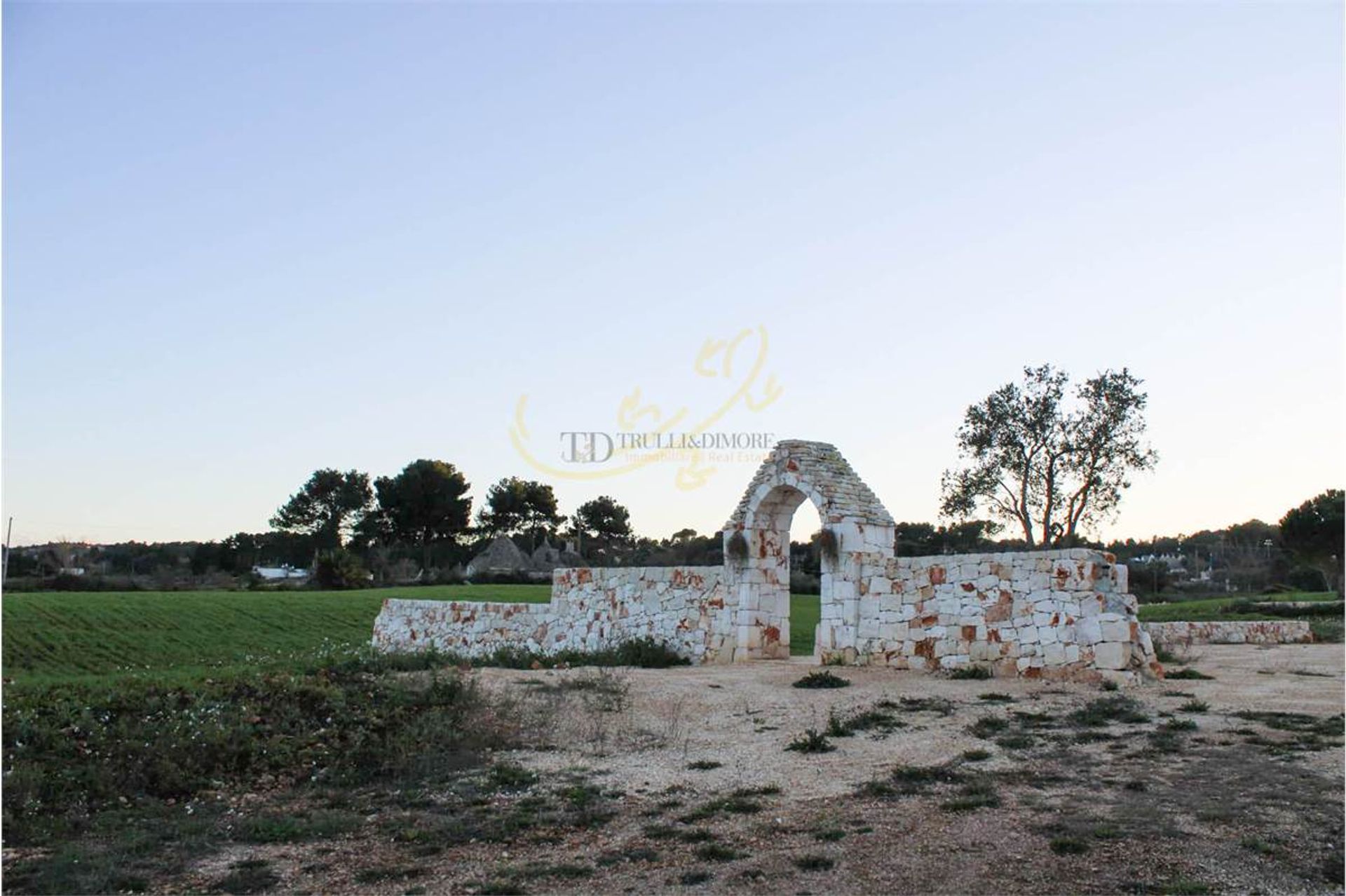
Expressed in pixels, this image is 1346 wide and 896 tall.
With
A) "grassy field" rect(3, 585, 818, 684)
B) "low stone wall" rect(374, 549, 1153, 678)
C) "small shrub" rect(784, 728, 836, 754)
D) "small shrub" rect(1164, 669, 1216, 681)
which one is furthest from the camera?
"grassy field" rect(3, 585, 818, 684)

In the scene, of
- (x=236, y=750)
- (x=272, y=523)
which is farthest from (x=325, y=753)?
(x=272, y=523)

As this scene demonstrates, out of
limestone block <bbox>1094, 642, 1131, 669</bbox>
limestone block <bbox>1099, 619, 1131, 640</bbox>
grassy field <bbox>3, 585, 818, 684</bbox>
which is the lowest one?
grassy field <bbox>3, 585, 818, 684</bbox>

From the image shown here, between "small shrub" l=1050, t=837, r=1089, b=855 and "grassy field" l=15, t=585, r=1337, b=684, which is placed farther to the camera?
"grassy field" l=15, t=585, r=1337, b=684

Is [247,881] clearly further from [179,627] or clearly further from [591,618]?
[179,627]

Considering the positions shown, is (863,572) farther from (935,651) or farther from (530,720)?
(530,720)

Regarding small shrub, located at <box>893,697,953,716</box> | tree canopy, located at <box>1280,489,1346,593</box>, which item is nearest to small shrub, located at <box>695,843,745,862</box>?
small shrub, located at <box>893,697,953,716</box>

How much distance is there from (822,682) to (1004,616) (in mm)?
2492

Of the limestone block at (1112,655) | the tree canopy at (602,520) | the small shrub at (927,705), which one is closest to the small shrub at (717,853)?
the small shrub at (927,705)

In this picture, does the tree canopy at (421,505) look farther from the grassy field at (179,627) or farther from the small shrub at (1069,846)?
the small shrub at (1069,846)

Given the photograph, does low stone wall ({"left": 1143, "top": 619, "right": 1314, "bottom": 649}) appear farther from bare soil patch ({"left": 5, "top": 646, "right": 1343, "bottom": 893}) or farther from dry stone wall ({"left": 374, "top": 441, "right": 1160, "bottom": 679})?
bare soil patch ({"left": 5, "top": 646, "right": 1343, "bottom": 893})

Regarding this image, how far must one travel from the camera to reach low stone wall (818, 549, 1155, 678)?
470 inches

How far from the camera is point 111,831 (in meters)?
6.96

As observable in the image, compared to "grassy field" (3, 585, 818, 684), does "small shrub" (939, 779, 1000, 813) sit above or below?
above

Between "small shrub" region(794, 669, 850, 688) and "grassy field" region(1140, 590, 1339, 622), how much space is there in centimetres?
1339
